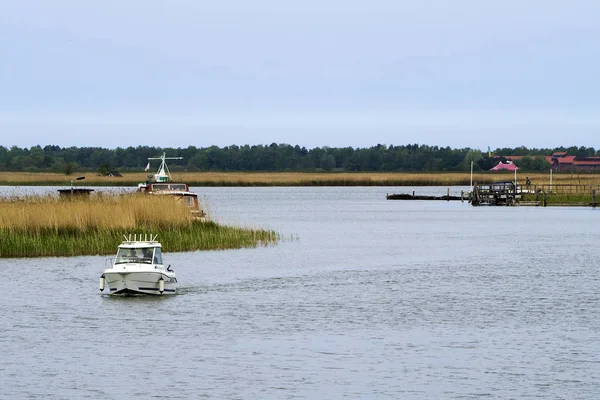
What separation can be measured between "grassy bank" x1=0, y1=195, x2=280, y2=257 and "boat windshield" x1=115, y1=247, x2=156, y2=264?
12453mm

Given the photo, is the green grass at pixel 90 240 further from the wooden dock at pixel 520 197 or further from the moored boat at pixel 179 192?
the wooden dock at pixel 520 197

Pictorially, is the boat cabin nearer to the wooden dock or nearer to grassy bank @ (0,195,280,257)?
grassy bank @ (0,195,280,257)

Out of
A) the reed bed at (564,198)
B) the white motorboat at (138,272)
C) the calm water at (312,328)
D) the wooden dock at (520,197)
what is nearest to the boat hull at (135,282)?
the white motorboat at (138,272)

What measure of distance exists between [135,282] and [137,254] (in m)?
1.20

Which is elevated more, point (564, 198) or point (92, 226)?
point (92, 226)

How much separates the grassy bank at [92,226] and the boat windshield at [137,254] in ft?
40.9

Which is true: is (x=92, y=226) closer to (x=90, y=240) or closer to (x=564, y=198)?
(x=90, y=240)

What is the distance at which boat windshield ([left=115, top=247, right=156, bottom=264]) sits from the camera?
120 feet

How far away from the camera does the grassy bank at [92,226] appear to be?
160 feet

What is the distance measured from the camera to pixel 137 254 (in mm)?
36875

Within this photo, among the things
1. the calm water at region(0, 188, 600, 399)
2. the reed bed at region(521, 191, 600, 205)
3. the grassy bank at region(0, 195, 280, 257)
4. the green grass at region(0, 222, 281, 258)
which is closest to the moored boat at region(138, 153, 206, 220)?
the grassy bank at region(0, 195, 280, 257)

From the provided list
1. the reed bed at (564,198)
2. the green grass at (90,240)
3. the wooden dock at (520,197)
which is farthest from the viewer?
the reed bed at (564,198)

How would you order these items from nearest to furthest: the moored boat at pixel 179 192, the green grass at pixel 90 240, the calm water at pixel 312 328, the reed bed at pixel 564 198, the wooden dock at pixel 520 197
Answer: the calm water at pixel 312 328
the green grass at pixel 90 240
the moored boat at pixel 179 192
the wooden dock at pixel 520 197
the reed bed at pixel 564 198

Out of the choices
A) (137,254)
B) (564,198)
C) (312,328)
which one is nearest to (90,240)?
(137,254)
